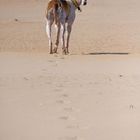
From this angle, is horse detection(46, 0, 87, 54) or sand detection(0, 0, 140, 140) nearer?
sand detection(0, 0, 140, 140)

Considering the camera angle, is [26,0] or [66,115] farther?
[26,0]

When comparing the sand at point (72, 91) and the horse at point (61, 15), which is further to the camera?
the horse at point (61, 15)

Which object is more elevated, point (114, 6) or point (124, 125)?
point (124, 125)

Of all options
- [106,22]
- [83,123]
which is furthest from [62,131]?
[106,22]

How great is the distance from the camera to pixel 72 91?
8.93 metres

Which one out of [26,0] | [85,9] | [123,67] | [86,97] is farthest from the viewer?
[26,0]

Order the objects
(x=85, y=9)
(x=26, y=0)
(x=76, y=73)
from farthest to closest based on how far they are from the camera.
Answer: (x=26, y=0), (x=85, y=9), (x=76, y=73)

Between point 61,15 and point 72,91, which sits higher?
point 72,91

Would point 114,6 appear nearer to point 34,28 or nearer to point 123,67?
point 34,28

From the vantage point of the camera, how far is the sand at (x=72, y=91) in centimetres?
670

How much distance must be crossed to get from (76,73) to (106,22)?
16812mm

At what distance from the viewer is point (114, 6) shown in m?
39.3

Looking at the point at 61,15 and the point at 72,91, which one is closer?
A: the point at 72,91

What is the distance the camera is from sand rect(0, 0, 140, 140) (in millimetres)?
6699
